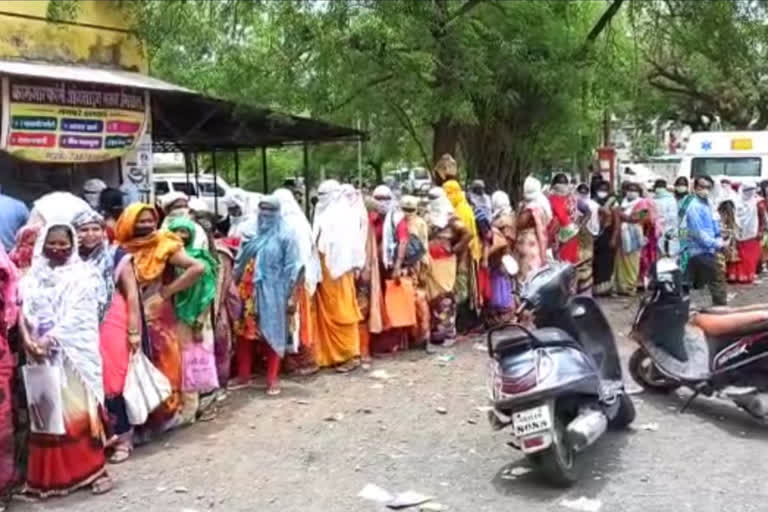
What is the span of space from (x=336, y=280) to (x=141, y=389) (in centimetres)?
243

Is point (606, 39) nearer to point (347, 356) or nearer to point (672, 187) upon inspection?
point (672, 187)

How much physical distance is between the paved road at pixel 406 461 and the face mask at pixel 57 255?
1182mm

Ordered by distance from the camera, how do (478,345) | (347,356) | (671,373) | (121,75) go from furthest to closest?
(121,75) → (478,345) → (347,356) → (671,373)

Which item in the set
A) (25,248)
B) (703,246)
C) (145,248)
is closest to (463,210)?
(703,246)

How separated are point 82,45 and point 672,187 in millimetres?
7519

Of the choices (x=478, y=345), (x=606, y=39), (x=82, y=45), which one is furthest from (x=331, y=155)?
(x=478, y=345)

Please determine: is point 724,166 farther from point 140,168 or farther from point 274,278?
point 274,278

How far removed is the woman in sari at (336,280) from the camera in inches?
289

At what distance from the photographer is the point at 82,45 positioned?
1027 cm

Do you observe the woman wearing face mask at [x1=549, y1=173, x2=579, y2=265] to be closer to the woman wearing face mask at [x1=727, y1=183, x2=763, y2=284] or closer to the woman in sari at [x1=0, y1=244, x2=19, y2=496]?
the woman wearing face mask at [x1=727, y1=183, x2=763, y2=284]

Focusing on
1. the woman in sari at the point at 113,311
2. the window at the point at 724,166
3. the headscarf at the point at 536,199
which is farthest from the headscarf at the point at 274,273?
the window at the point at 724,166

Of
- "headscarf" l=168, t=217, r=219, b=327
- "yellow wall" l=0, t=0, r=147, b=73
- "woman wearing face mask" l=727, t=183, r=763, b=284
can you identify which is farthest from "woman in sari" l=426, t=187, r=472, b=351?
"woman wearing face mask" l=727, t=183, r=763, b=284

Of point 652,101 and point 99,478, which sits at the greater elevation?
point 652,101

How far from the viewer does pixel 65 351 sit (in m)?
4.63
